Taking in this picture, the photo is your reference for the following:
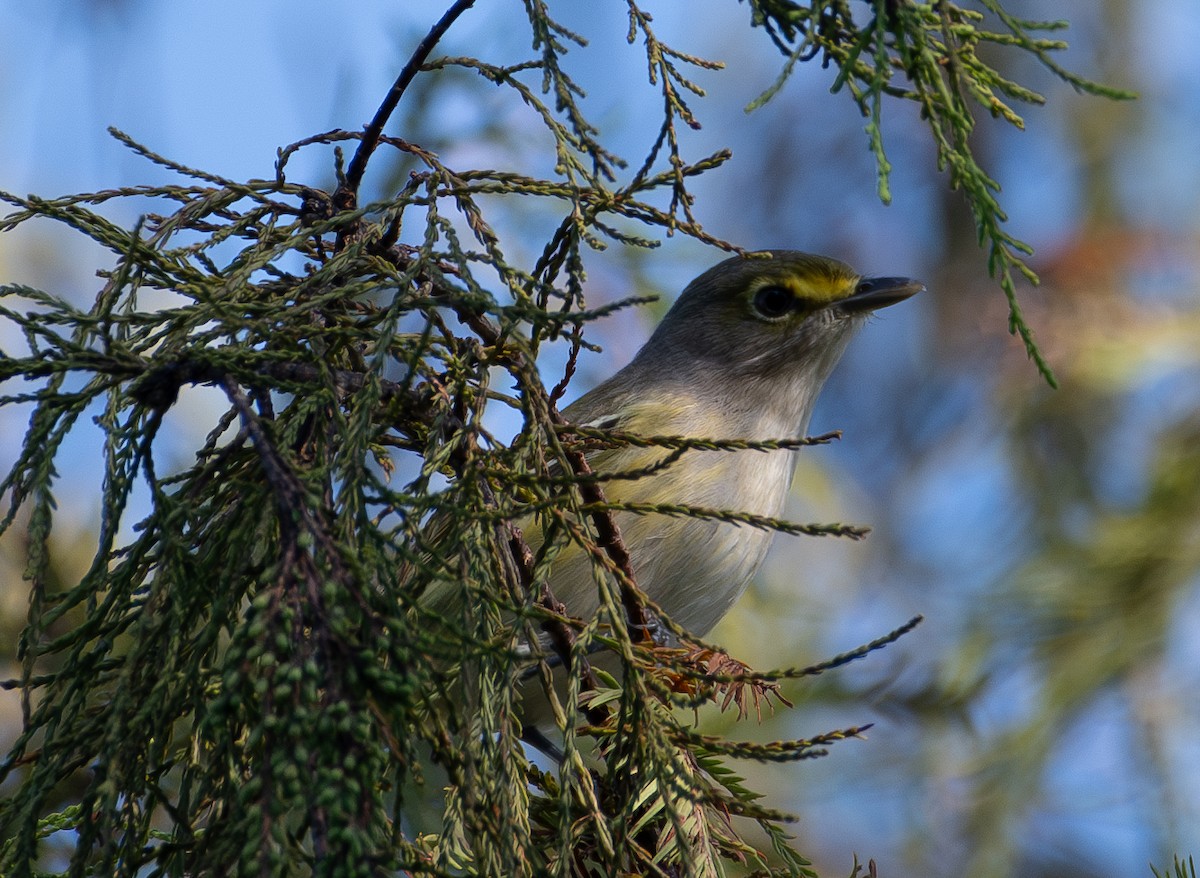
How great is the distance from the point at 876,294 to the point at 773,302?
448mm

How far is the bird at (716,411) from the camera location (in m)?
3.96

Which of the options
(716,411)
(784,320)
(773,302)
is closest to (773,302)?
(773,302)

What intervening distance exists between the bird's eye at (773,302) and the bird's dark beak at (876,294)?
0.22 metres

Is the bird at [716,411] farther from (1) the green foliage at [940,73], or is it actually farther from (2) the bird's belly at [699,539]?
(1) the green foliage at [940,73]

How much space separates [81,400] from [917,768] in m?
5.59

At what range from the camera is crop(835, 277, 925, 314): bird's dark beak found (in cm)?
464

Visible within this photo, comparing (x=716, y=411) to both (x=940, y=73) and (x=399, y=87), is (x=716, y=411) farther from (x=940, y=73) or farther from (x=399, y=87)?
(x=940, y=73)

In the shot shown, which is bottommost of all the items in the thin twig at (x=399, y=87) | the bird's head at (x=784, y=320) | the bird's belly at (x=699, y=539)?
the bird's belly at (x=699, y=539)

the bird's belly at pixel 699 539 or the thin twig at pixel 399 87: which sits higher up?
the thin twig at pixel 399 87

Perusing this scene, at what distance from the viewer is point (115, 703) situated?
5.95ft

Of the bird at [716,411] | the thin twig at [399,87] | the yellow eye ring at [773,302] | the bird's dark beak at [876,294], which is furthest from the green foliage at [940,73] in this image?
the yellow eye ring at [773,302]

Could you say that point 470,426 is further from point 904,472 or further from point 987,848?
point 904,472

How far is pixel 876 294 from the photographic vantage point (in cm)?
468

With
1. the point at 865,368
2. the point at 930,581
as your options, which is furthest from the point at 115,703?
the point at 865,368
